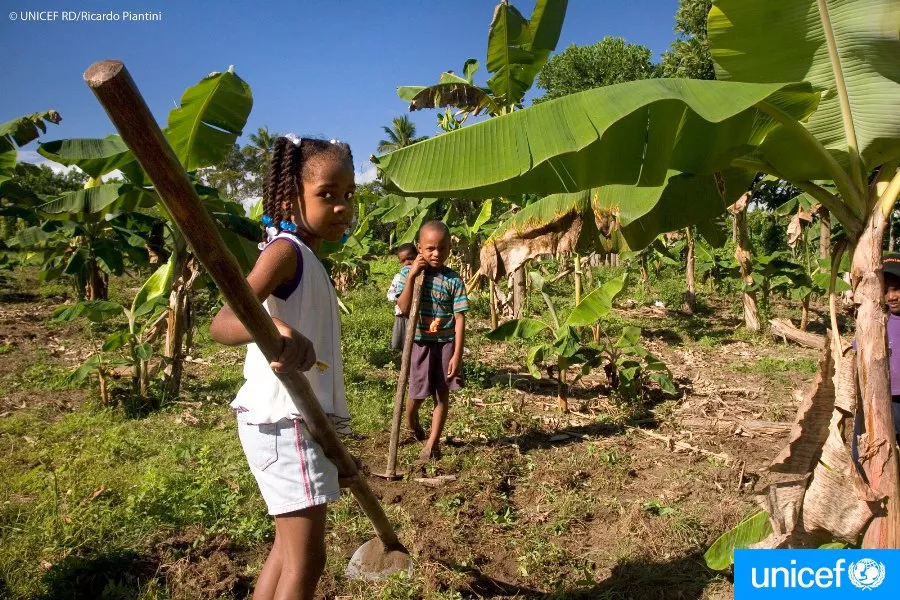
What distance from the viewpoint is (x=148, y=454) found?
177 inches

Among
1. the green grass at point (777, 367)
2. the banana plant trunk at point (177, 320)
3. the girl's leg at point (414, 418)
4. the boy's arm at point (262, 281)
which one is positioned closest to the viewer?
the boy's arm at point (262, 281)

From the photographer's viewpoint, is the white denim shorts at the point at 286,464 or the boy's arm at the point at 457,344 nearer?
the white denim shorts at the point at 286,464

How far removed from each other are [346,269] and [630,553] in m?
11.9

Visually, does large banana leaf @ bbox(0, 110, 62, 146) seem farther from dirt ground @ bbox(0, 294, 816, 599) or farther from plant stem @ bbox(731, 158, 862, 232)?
plant stem @ bbox(731, 158, 862, 232)

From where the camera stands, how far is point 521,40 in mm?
5504

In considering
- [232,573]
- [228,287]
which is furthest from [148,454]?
[228,287]

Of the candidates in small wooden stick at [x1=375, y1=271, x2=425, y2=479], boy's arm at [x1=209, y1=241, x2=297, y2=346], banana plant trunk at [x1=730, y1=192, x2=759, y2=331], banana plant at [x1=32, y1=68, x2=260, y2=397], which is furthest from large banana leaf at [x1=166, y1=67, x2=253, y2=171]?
banana plant trunk at [x1=730, y1=192, x2=759, y2=331]

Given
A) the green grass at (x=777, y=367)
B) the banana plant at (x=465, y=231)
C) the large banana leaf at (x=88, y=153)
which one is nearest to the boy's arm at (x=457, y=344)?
the large banana leaf at (x=88, y=153)

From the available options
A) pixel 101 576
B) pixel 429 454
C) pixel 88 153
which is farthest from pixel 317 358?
pixel 88 153

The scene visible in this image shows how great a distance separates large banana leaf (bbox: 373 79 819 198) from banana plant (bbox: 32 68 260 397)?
3.03 m

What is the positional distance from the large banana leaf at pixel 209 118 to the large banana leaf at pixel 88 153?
0.42 metres

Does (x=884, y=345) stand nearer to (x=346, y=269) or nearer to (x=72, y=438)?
(x=72, y=438)

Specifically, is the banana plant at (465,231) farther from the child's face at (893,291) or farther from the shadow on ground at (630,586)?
the shadow on ground at (630,586)

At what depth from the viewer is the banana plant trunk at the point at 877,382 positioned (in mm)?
2199
